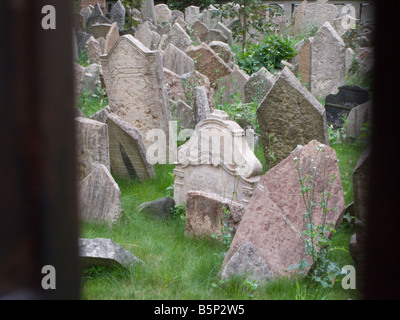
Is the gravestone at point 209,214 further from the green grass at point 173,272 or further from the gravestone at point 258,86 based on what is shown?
the gravestone at point 258,86

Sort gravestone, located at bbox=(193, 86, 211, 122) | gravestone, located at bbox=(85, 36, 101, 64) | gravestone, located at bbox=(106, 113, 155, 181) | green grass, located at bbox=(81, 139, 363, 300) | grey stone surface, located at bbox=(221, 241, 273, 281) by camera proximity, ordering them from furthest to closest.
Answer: gravestone, located at bbox=(85, 36, 101, 64) < gravestone, located at bbox=(193, 86, 211, 122) < gravestone, located at bbox=(106, 113, 155, 181) < grey stone surface, located at bbox=(221, 241, 273, 281) < green grass, located at bbox=(81, 139, 363, 300)

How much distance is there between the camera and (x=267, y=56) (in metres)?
10.6

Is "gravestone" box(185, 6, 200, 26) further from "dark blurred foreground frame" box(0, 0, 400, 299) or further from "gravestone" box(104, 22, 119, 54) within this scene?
"dark blurred foreground frame" box(0, 0, 400, 299)

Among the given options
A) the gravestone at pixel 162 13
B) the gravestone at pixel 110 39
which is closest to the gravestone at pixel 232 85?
the gravestone at pixel 110 39

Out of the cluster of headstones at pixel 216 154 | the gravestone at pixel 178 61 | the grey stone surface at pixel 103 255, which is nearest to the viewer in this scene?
the grey stone surface at pixel 103 255

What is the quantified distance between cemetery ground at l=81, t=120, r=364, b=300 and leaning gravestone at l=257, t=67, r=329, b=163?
1.04 meters

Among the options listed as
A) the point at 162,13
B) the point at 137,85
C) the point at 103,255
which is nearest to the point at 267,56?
the point at 137,85

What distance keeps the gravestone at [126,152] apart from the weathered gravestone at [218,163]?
0.61m

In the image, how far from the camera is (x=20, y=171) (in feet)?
1.76

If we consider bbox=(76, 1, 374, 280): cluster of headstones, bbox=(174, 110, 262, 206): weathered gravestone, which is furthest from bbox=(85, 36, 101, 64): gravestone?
bbox=(174, 110, 262, 206): weathered gravestone

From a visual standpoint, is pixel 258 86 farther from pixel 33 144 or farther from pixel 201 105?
pixel 33 144

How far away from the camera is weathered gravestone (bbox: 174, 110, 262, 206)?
4340mm

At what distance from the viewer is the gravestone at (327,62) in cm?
927
